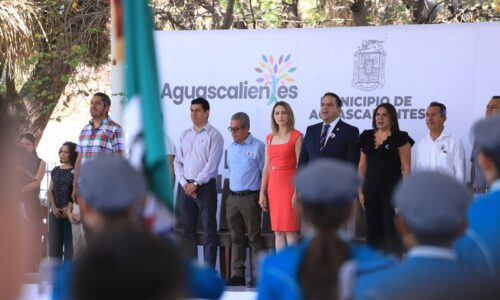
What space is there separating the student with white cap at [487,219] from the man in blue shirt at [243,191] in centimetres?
575

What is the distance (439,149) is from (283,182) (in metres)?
1.39

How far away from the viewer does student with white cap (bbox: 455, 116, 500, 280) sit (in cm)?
317

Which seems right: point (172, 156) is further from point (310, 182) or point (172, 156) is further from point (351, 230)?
point (310, 182)

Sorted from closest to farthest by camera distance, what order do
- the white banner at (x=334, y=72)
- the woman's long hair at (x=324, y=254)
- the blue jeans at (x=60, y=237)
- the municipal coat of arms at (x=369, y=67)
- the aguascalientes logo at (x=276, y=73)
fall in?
the woman's long hair at (x=324, y=254) → the white banner at (x=334, y=72) → the municipal coat of arms at (x=369, y=67) → the blue jeans at (x=60, y=237) → the aguascalientes logo at (x=276, y=73)

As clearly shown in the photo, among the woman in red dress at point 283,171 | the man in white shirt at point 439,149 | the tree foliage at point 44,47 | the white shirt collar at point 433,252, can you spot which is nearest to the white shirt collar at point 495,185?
the white shirt collar at point 433,252

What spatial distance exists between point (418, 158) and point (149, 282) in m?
7.22

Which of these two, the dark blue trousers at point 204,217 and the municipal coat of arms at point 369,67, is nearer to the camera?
the dark blue trousers at point 204,217

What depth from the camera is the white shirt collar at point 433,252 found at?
2424mm

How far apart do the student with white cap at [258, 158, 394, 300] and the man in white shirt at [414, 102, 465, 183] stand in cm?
571

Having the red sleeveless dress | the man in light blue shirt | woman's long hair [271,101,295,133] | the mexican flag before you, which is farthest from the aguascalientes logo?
the mexican flag

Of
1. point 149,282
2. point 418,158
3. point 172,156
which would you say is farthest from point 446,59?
point 149,282

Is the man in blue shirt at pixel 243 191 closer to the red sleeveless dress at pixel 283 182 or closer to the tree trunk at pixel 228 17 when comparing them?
the red sleeveless dress at pixel 283 182

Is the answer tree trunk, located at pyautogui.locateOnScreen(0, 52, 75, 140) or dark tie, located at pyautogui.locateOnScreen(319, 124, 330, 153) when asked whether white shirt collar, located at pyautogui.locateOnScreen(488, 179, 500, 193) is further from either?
tree trunk, located at pyautogui.locateOnScreen(0, 52, 75, 140)

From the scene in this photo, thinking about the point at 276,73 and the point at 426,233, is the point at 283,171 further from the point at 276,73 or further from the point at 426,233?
the point at 426,233
